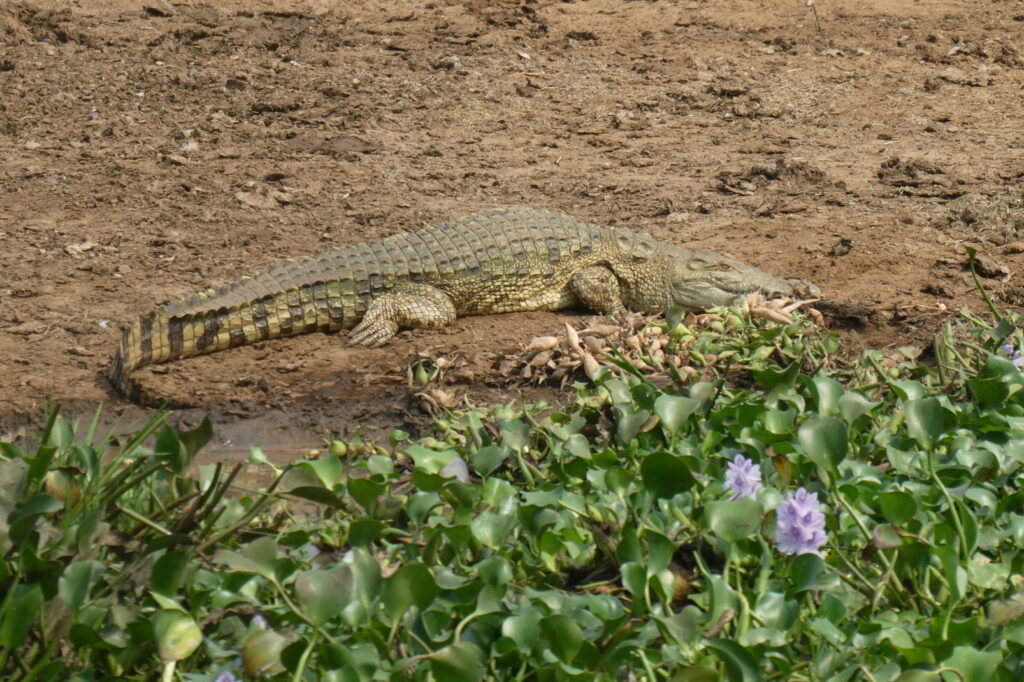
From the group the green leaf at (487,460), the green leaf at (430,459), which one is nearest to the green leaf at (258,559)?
the green leaf at (487,460)

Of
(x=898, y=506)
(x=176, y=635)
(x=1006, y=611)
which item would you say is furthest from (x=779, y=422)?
(x=176, y=635)

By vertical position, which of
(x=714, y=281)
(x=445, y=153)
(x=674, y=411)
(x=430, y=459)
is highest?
(x=674, y=411)

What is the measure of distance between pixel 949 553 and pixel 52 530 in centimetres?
206

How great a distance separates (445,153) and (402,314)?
234 centimetres

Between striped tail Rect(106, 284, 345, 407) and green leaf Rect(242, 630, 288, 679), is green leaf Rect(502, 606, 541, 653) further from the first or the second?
striped tail Rect(106, 284, 345, 407)

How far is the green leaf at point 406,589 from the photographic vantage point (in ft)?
8.27

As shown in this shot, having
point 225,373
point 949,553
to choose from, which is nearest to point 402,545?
point 949,553

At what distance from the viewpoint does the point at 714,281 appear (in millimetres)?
6004

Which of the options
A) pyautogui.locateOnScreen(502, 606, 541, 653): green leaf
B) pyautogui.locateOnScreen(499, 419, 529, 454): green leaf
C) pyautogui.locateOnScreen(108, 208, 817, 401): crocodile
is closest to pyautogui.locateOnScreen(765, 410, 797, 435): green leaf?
pyautogui.locateOnScreen(499, 419, 529, 454): green leaf

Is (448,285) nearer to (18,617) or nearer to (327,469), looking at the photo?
(327,469)

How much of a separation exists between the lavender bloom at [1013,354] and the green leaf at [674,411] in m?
1.23

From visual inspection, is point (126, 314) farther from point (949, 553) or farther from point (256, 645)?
point (949, 553)

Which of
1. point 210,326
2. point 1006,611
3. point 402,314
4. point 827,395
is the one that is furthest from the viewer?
point 402,314

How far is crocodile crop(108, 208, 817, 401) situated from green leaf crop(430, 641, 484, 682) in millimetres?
3194
